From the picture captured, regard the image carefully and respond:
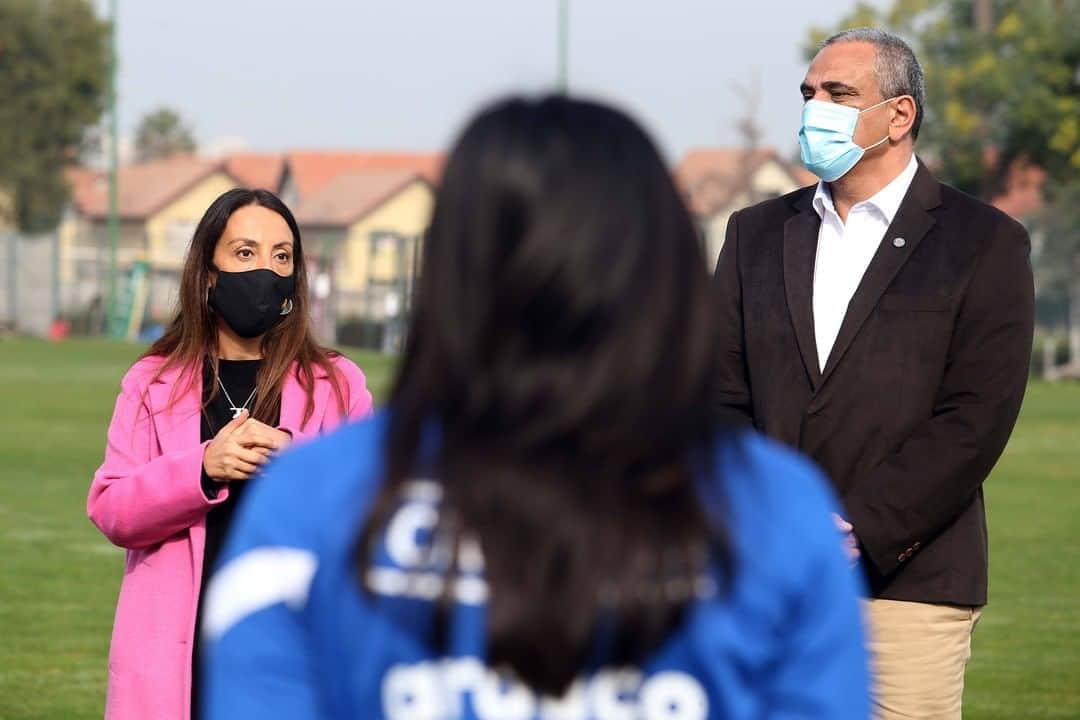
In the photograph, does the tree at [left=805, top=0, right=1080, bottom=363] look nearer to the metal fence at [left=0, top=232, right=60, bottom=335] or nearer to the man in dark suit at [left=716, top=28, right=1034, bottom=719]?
the metal fence at [left=0, top=232, right=60, bottom=335]

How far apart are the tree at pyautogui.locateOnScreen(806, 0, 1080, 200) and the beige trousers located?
40.6 metres

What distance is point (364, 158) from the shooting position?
452 feet

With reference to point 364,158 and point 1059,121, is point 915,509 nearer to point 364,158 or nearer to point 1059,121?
point 1059,121

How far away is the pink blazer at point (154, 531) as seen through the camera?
3.96 metres

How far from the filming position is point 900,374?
430 cm

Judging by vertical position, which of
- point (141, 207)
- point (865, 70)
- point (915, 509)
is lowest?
point (141, 207)

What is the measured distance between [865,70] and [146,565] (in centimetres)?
208

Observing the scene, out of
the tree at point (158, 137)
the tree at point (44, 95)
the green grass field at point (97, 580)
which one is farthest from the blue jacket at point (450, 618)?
the tree at point (158, 137)

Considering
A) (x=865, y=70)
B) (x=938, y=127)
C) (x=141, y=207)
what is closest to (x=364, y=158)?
(x=141, y=207)

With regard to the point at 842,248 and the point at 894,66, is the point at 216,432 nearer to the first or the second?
the point at 842,248

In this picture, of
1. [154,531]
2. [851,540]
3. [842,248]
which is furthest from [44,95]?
[851,540]

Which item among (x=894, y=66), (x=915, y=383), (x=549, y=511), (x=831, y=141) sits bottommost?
(x=915, y=383)

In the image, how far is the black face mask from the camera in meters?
4.34

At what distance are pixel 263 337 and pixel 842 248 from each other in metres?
1.38
